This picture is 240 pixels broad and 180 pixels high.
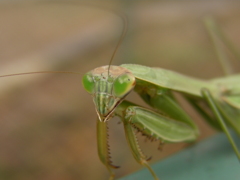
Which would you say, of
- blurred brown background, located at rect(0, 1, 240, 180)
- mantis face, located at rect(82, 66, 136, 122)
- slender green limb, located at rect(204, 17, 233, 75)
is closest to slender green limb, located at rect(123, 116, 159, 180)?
mantis face, located at rect(82, 66, 136, 122)

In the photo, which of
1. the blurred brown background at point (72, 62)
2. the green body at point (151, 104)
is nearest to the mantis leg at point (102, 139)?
the green body at point (151, 104)

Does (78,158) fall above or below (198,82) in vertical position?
below

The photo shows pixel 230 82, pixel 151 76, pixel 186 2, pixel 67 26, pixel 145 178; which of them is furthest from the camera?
pixel 186 2

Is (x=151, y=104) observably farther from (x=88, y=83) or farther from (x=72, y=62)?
(x=72, y=62)

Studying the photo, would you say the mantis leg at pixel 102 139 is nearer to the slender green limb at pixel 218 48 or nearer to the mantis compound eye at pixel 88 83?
the mantis compound eye at pixel 88 83

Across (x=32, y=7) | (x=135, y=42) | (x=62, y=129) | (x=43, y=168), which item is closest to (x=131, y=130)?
(x=43, y=168)

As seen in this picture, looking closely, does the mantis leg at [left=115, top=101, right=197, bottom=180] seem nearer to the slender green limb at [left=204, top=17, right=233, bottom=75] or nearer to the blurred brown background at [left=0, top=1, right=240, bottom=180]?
the blurred brown background at [left=0, top=1, right=240, bottom=180]

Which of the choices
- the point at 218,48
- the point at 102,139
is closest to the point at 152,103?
the point at 102,139

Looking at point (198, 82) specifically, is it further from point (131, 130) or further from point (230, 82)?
point (131, 130)
